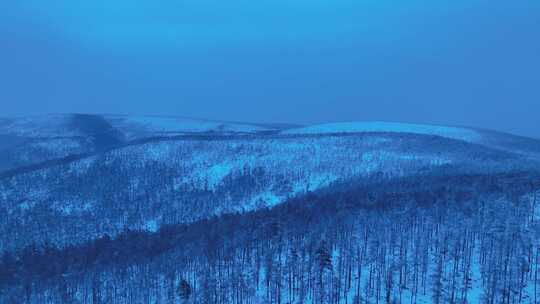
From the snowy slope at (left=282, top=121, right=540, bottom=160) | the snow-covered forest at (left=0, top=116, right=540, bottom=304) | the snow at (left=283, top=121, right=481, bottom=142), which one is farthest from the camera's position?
the snow at (left=283, top=121, right=481, bottom=142)

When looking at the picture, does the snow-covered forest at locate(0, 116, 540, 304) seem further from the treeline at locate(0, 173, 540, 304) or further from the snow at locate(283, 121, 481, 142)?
the snow at locate(283, 121, 481, 142)

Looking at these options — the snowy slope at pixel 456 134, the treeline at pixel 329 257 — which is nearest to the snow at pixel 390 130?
the snowy slope at pixel 456 134

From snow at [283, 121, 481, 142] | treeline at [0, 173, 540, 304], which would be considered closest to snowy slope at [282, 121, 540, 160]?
snow at [283, 121, 481, 142]

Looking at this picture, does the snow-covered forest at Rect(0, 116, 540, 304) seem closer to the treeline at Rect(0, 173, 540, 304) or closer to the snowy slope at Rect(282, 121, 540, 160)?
the treeline at Rect(0, 173, 540, 304)

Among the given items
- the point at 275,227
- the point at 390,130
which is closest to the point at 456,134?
the point at 390,130

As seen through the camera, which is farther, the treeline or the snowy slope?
the snowy slope

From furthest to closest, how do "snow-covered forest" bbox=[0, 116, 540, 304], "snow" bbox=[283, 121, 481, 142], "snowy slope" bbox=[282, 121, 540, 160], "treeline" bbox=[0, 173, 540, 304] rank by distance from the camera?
1. "snow" bbox=[283, 121, 481, 142]
2. "snowy slope" bbox=[282, 121, 540, 160]
3. "snow-covered forest" bbox=[0, 116, 540, 304]
4. "treeline" bbox=[0, 173, 540, 304]

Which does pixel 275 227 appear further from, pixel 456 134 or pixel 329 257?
pixel 456 134

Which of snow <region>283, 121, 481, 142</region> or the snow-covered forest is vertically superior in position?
snow <region>283, 121, 481, 142</region>

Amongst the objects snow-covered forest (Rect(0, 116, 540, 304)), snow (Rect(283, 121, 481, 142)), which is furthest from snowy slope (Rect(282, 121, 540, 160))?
snow-covered forest (Rect(0, 116, 540, 304))

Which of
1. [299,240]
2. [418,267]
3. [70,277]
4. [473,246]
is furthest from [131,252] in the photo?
[473,246]
